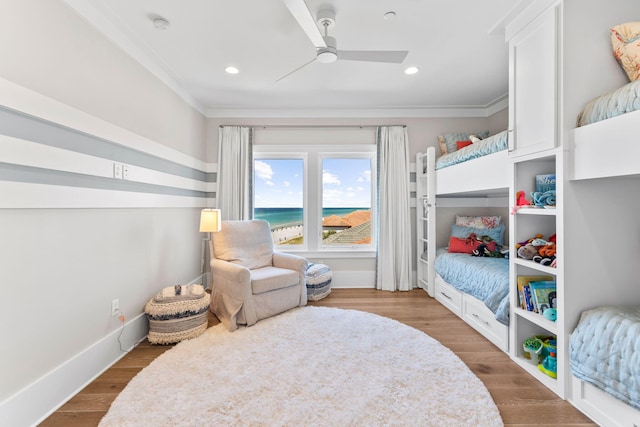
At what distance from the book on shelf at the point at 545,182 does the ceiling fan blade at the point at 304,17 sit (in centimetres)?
183

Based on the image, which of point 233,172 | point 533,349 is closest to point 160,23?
point 233,172

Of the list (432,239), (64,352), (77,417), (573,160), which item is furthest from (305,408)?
(432,239)

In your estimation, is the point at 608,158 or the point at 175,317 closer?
the point at 608,158

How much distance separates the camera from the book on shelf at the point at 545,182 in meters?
1.90

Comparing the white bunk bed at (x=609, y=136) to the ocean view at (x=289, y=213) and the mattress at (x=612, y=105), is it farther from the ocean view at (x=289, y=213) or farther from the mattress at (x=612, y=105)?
the ocean view at (x=289, y=213)

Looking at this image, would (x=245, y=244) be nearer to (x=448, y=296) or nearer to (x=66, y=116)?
(x=66, y=116)

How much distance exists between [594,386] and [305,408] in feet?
5.15

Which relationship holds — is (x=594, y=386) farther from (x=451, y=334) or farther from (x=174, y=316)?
(x=174, y=316)

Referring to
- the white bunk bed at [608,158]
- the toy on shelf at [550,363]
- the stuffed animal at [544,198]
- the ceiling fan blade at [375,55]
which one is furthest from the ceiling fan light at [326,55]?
the toy on shelf at [550,363]

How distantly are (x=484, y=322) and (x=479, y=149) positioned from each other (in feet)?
5.26

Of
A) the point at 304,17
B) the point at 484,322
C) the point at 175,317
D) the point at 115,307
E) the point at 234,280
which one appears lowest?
the point at 484,322

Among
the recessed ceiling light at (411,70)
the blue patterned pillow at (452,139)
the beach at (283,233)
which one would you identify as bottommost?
the beach at (283,233)

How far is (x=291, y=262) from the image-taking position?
3.11m

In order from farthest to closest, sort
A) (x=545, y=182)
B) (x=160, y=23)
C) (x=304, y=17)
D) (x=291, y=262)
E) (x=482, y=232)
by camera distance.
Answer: (x=482, y=232), (x=291, y=262), (x=160, y=23), (x=545, y=182), (x=304, y=17)
